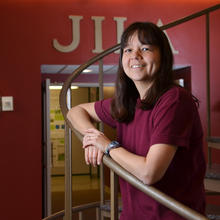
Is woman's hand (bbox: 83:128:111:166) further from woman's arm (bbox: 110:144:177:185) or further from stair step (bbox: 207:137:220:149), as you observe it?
stair step (bbox: 207:137:220:149)

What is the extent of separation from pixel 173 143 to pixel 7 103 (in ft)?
11.4

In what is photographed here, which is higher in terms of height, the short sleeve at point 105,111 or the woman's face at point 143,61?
the woman's face at point 143,61

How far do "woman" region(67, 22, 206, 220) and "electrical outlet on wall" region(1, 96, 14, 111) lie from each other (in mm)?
3012

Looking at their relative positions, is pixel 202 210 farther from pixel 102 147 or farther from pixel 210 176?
pixel 210 176

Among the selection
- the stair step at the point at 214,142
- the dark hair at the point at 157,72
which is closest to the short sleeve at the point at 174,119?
the dark hair at the point at 157,72

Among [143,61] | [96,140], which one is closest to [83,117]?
[96,140]

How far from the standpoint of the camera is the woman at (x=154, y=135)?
127 cm

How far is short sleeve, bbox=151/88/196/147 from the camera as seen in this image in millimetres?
1256

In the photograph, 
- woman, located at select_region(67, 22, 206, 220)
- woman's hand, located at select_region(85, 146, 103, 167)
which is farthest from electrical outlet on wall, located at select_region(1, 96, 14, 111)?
woman's hand, located at select_region(85, 146, 103, 167)

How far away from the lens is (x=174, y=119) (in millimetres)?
1271

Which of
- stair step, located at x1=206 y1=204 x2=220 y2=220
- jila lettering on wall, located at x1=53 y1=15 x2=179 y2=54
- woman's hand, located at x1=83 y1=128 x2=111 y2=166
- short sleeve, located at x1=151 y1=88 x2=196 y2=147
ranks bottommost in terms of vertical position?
stair step, located at x1=206 y1=204 x2=220 y2=220

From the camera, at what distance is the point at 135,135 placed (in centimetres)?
146

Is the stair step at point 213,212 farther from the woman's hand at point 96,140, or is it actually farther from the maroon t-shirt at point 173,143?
the woman's hand at point 96,140

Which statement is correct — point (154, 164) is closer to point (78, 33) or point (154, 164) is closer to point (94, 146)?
point (94, 146)
